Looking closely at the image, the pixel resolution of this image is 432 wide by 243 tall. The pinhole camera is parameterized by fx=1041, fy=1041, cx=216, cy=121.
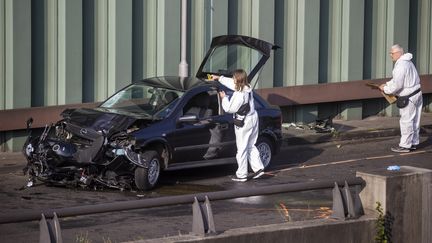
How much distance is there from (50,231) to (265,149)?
327 inches

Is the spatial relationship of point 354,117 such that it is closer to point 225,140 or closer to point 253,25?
point 253,25

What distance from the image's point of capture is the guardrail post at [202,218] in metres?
9.26

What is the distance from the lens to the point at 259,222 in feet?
38.6

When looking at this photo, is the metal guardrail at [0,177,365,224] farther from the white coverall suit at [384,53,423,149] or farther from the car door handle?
the white coverall suit at [384,53,423,149]

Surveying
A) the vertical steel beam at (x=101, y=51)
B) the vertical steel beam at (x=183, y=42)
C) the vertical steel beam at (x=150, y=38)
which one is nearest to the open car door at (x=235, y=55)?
the vertical steel beam at (x=183, y=42)

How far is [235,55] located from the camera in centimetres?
1750

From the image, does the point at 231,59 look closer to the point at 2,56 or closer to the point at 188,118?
the point at 188,118

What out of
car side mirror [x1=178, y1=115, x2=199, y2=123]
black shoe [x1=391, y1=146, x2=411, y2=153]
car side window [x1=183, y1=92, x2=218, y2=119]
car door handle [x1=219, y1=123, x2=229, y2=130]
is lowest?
black shoe [x1=391, y1=146, x2=411, y2=153]

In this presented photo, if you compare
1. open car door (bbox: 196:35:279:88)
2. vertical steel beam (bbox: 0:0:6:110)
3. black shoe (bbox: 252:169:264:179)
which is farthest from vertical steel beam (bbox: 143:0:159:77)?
black shoe (bbox: 252:169:264:179)

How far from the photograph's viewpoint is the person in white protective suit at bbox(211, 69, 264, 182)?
49.6ft

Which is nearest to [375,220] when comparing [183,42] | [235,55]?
[235,55]

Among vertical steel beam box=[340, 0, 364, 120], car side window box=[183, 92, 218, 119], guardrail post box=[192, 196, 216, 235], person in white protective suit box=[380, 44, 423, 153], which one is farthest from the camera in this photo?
vertical steel beam box=[340, 0, 364, 120]

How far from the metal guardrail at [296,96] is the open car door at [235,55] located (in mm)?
2385

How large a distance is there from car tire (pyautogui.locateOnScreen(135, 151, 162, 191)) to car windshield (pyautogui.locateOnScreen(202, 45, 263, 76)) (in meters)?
3.05
